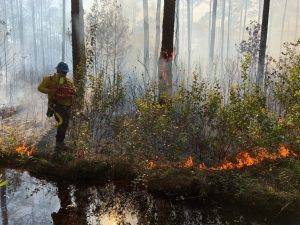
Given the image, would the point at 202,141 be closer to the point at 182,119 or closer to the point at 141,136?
the point at 182,119

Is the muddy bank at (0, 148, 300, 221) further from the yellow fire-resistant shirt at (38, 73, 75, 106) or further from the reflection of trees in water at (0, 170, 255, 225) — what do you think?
the yellow fire-resistant shirt at (38, 73, 75, 106)

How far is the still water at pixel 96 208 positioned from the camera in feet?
19.4

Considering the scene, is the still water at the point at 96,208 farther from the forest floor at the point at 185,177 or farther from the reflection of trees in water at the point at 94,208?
the forest floor at the point at 185,177

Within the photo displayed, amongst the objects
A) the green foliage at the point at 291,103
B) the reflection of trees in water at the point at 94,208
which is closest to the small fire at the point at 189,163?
the reflection of trees in water at the point at 94,208

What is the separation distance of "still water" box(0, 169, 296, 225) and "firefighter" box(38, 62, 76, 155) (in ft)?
4.52

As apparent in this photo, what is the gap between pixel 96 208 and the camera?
6250 millimetres

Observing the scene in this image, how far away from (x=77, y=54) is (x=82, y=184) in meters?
5.25

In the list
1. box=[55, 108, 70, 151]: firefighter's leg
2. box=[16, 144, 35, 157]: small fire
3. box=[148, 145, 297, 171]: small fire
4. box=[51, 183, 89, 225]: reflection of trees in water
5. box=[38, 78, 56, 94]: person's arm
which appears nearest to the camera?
box=[51, 183, 89, 225]: reflection of trees in water

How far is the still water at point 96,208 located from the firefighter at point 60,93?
1377 mm

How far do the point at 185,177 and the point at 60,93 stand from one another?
9.81 feet

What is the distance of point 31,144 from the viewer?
8992 millimetres

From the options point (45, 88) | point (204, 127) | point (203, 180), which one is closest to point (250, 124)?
point (204, 127)

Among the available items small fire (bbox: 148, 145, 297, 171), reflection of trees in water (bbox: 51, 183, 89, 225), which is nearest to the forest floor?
small fire (bbox: 148, 145, 297, 171)

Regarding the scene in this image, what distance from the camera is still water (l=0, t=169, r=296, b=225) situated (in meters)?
5.90
